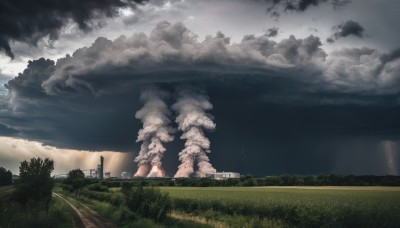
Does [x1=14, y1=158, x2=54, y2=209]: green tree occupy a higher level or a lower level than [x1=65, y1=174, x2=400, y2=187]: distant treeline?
higher

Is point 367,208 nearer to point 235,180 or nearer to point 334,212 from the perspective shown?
point 334,212

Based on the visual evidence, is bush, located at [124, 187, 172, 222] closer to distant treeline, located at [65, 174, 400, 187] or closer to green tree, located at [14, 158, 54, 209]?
green tree, located at [14, 158, 54, 209]

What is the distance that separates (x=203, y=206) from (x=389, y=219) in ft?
88.7

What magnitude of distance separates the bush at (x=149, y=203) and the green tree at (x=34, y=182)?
40.3 ft

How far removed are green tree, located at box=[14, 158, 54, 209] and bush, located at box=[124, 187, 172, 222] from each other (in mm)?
12281

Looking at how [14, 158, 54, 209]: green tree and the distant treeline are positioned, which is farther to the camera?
the distant treeline

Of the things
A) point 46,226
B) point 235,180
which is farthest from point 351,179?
point 46,226

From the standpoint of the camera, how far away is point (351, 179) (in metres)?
134

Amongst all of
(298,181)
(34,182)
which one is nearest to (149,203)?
(34,182)

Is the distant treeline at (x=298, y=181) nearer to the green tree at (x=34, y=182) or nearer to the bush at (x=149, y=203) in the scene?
the green tree at (x=34, y=182)

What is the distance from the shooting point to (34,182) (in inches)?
2210

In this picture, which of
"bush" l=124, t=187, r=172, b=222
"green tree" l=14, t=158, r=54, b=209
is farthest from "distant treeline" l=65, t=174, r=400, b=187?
"bush" l=124, t=187, r=172, b=222

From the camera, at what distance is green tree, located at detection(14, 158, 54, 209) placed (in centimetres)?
5562

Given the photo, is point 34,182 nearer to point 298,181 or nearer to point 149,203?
point 149,203
